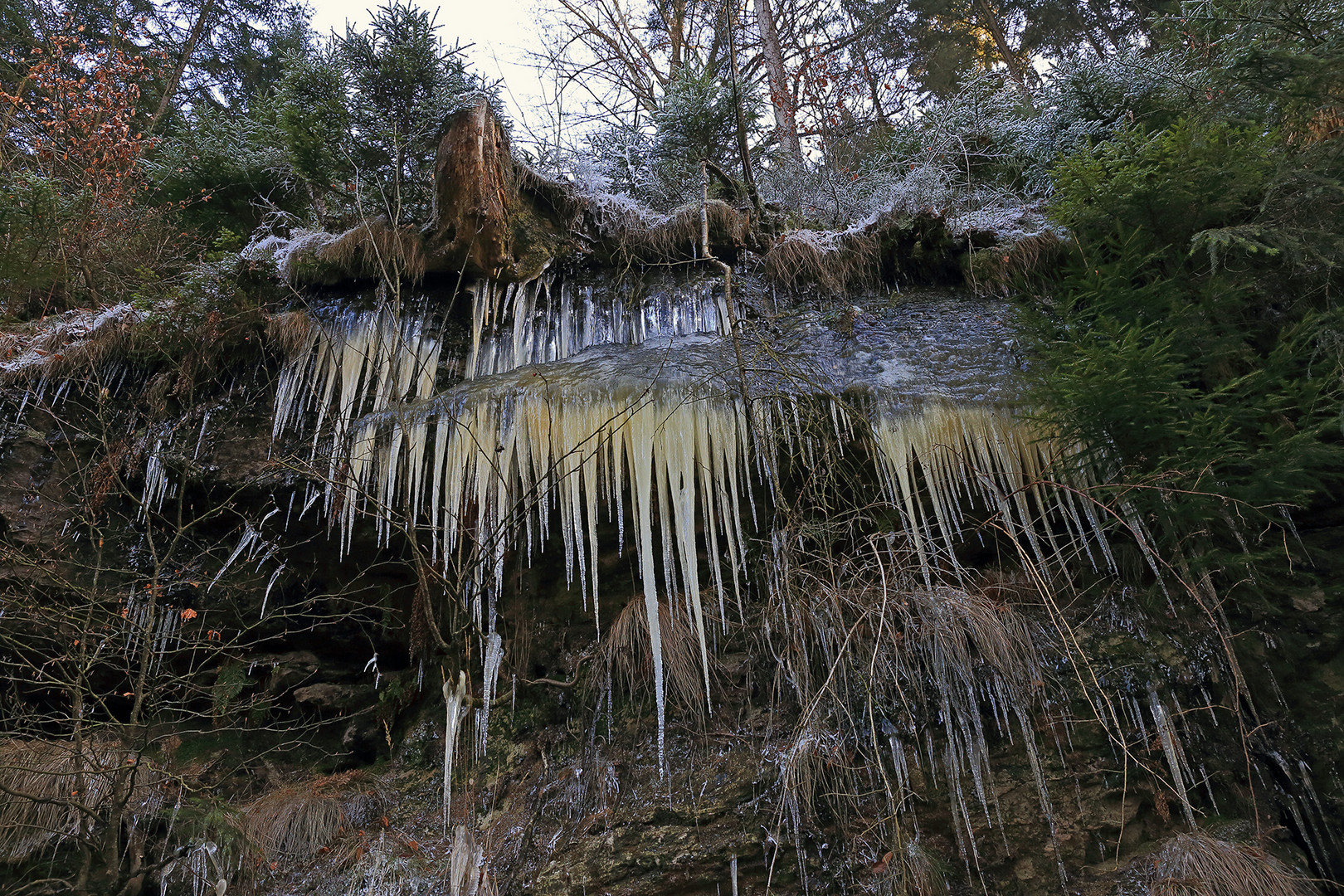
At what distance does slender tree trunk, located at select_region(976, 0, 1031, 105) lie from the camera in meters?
9.17

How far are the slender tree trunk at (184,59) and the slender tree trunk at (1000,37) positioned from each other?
10463mm

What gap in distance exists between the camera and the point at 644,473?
12.9ft

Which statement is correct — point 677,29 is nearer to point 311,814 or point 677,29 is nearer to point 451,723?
point 451,723

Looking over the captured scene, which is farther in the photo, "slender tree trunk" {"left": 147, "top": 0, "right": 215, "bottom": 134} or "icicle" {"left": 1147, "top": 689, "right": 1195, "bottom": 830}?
"slender tree trunk" {"left": 147, "top": 0, "right": 215, "bottom": 134}

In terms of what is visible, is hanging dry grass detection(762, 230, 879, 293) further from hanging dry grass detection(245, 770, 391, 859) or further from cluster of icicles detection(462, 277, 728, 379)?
hanging dry grass detection(245, 770, 391, 859)

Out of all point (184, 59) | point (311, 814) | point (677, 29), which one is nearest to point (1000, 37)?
point (677, 29)

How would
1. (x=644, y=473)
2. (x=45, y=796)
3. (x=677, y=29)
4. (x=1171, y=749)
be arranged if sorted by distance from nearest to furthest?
(x=1171, y=749)
(x=45, y=796)
(x=644, y=473)
(x=677, y=29)

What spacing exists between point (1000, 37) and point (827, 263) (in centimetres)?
654

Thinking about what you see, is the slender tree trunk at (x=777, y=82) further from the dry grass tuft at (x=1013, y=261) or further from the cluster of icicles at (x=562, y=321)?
the cluster of icicles at (x=562, y=321)

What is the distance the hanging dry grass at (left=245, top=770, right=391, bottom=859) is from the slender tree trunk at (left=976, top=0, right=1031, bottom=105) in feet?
33.3

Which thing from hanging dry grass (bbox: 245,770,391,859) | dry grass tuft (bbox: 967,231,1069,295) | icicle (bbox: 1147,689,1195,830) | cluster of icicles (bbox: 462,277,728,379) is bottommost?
hanging dry grass (bbox: 245,770,391,859)

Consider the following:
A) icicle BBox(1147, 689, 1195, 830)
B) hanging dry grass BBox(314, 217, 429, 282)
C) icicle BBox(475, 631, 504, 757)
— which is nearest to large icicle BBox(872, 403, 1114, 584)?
icicle BBox(1147, 689, 1195, 830)

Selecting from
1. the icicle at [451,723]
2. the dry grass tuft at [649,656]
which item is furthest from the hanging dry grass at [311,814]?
the dry grass tuft at [649,656]

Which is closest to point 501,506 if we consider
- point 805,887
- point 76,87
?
point 805,887
